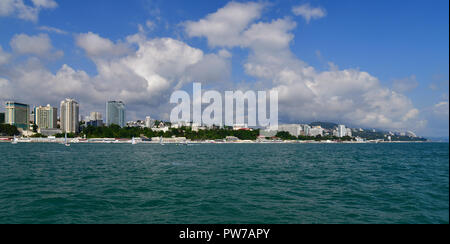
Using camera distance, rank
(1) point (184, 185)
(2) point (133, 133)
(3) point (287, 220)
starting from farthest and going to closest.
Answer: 1. (2) point (133, 133)
2. (1) point (184, 185)
3. (3) point (287, 220)

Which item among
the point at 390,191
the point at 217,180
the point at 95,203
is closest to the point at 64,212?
the point at 95,203

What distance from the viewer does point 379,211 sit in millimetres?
12234

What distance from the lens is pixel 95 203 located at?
1335 cm

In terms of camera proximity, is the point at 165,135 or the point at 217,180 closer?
the point at 217,180

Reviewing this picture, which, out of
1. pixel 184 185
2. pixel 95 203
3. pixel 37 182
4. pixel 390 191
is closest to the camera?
pixel 95 203

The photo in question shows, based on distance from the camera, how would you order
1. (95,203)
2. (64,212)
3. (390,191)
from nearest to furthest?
(64,212)
(95,203)
(390,191)
